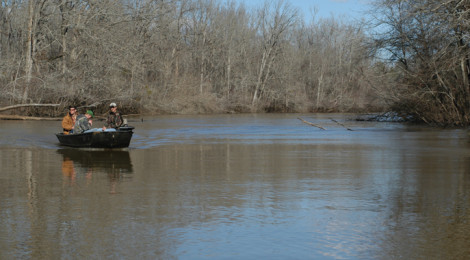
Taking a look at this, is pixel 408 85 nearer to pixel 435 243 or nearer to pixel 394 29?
pixel 394 29

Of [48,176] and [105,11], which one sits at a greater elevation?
[105,11]

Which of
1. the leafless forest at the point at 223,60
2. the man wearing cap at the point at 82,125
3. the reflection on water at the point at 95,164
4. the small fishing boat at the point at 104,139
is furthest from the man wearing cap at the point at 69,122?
the leafless forest at the point at 223,60

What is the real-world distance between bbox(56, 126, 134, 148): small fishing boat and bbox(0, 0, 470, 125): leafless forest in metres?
14.7

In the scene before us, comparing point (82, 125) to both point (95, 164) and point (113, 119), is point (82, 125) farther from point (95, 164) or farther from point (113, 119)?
point (95, 164)

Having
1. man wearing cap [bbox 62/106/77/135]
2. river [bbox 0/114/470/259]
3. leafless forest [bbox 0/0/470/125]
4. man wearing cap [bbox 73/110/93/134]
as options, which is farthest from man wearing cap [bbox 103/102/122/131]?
leafless forest [bbox 0/0/470/125]

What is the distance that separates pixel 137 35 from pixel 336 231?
49.6m

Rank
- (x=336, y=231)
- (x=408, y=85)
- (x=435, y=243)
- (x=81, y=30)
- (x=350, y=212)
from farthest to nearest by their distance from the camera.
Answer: (x=81, y=30), (x=408, y=85), (x=350, y=212), (x=336, y=231), (x=435, y=243)

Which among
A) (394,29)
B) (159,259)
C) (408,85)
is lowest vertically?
(159,259)

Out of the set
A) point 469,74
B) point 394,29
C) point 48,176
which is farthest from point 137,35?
point 48,176

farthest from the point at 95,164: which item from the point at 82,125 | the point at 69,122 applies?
the point at 69,122

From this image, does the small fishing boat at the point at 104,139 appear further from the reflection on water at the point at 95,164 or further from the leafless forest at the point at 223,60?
the leafless forest at the point at 223,60

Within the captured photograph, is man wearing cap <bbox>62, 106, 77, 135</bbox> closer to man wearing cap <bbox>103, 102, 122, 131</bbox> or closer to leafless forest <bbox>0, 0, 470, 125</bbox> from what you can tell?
man wearing cap <bbox>103, 102, 122, 131</bbox>

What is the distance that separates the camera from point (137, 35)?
56219 mm

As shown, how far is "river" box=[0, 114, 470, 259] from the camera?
761 centimetres
